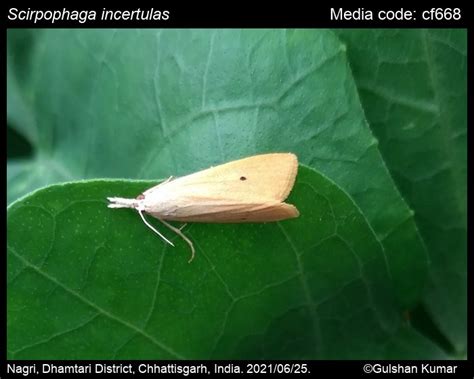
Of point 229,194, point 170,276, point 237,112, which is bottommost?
point 170,276

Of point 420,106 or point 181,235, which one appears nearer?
point 181,235

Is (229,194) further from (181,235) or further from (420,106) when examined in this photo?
(420,106)

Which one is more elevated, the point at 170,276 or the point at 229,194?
the point at 229,194

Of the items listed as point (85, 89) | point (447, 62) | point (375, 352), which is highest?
point (85, 89)

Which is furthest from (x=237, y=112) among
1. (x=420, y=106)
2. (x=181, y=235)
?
(x=420, y=106)

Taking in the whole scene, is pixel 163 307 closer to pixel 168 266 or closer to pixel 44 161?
pixel 168 266

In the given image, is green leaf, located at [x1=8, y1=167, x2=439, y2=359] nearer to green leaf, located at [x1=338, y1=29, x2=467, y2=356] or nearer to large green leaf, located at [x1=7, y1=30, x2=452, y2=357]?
large green leaf, located at [x1=7, y1=30, x2=452, y2=357]
